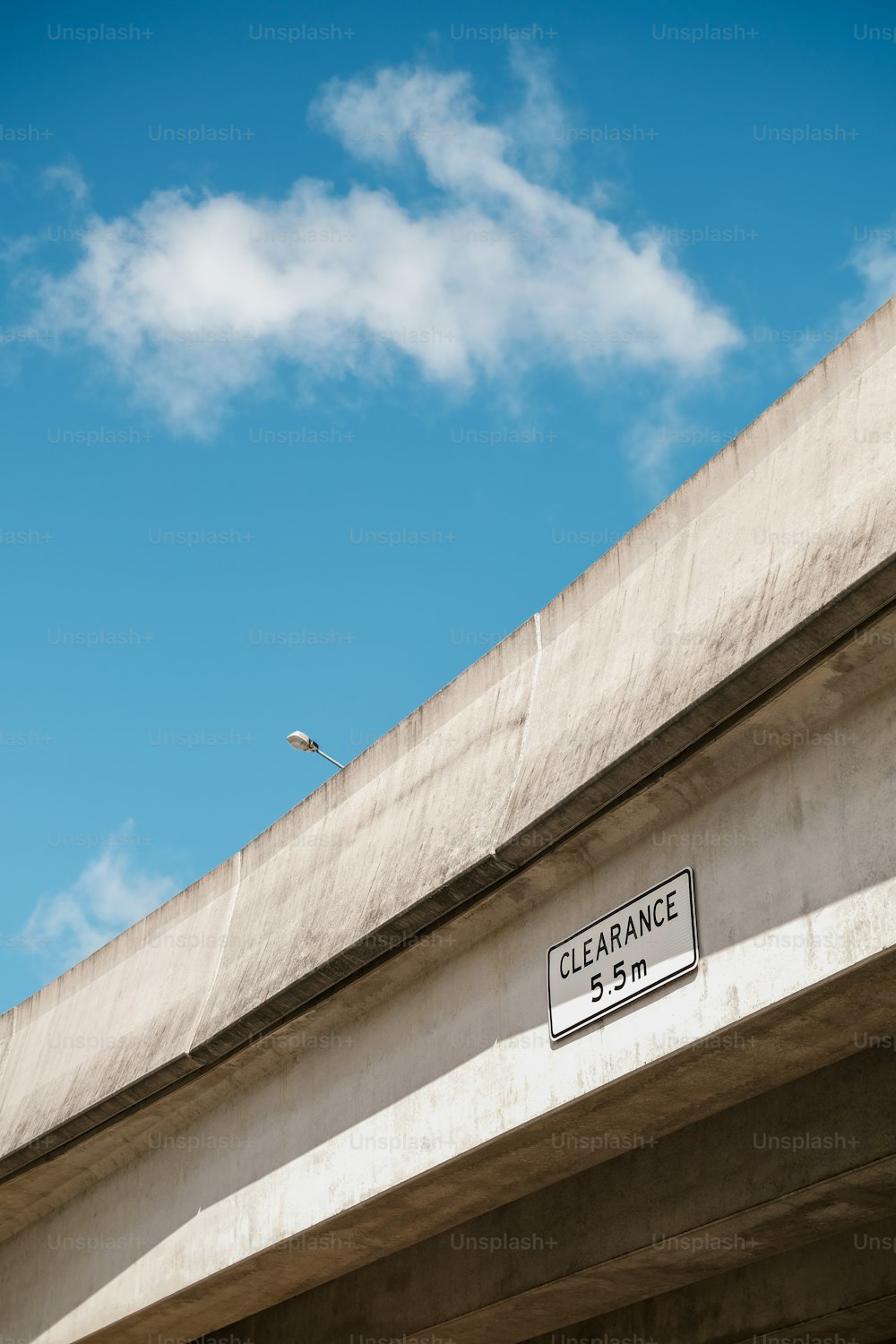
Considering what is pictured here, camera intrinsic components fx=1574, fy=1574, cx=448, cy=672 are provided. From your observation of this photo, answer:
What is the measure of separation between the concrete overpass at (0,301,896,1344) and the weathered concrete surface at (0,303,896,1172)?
21 mm

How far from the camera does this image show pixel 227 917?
29.5 ft

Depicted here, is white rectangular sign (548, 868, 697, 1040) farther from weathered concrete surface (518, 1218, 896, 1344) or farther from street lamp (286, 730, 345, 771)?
street lamp (286, 730, 345, 771)

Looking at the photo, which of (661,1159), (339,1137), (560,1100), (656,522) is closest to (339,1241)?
(339,1137)

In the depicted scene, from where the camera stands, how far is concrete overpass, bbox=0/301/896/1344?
5.55 m

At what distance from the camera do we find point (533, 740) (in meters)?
6.89

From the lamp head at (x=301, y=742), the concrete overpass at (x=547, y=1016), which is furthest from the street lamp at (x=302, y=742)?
the concrete overpass at (x=547, y=1016)

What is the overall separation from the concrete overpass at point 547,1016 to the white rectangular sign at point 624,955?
6cm

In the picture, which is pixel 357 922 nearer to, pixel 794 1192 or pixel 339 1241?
pixel 339 1241

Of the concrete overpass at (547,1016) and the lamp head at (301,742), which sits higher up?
the lamp head at (301,742)

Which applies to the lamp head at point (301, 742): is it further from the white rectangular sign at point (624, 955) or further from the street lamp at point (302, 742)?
the white rectangular sign at point (624, 955)

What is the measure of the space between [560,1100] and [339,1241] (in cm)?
223

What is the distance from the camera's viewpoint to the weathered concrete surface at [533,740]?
5520 mm

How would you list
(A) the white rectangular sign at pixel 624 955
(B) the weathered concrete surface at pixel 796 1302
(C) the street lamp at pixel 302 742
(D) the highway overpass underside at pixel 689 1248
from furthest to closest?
(C) the street lamp at pixel 302 742 → (B) the weathered concrete surface at pixel 796 1302 → (D) the highway overpass underside at pixel 689 1248 → (A) the white rectangular sign at pixel 624 955

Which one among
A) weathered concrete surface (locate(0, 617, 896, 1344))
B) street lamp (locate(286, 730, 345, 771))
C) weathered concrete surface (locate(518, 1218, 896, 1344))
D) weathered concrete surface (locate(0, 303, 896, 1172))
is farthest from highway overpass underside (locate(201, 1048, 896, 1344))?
street lamp (locate(286, 730, 345, 771))
